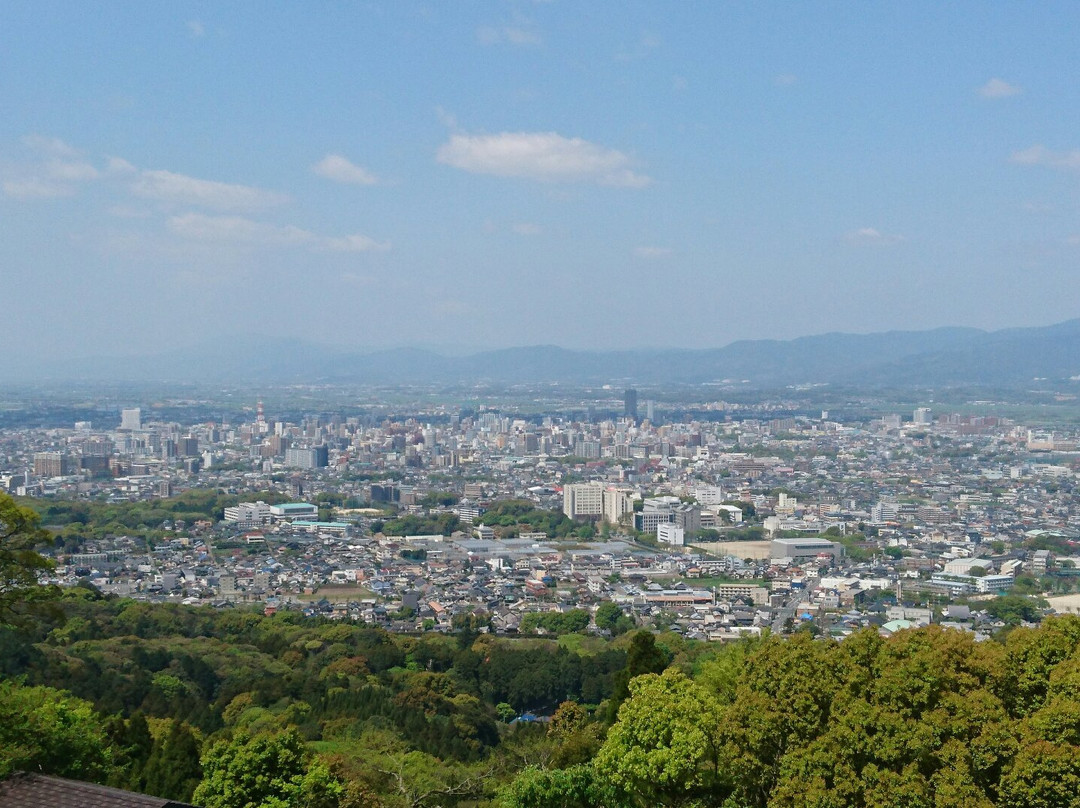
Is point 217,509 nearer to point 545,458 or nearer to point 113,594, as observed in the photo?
point 113,594

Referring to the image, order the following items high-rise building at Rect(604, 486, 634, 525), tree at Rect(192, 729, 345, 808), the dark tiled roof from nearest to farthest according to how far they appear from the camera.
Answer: the dark tiled roof
tree at Rect(192, 729, 345, 808)
high-rise building at Rect(604, 486, 634, 525)

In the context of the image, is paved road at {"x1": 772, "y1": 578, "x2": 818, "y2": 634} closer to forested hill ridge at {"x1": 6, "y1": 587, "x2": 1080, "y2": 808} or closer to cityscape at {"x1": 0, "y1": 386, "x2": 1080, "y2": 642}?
cityscape at {"x1": 0, "y1": 386, "x2": 1080, "y2": 642}

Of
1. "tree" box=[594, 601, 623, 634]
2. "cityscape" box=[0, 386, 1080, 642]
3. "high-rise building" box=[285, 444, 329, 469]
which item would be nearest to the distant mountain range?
"cityscape" box=[0, 386, 1080, 642]

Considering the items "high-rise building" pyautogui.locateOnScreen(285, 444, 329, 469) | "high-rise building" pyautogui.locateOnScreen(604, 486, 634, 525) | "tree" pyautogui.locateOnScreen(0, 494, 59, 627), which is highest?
"tree" pyautogui.locateOnScreen(0, 494, 59, 627)

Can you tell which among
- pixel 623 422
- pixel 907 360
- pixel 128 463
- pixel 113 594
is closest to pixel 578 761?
pixel 113 594

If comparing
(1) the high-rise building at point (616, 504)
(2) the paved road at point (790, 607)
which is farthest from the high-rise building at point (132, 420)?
(2) the paved road at point (790, 607)

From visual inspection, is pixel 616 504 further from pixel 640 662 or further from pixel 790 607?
pixel 640 662

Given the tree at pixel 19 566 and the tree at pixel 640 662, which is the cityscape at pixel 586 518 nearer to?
the tree at pixel 640 662
